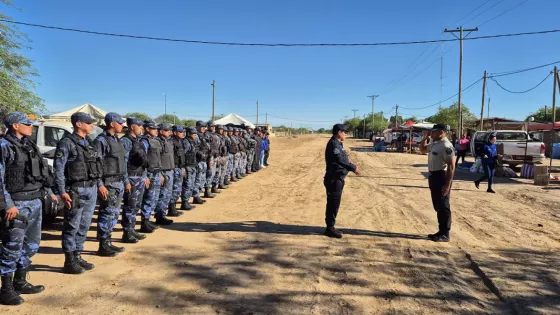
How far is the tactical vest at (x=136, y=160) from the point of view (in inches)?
211

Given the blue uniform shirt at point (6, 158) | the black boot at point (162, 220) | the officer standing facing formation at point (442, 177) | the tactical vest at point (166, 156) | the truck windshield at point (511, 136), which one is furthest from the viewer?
the truck windshield at point (511, 136)

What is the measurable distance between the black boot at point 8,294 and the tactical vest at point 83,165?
3.76 ft

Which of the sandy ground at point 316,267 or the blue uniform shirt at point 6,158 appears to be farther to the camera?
the sandy ground at point 316,267

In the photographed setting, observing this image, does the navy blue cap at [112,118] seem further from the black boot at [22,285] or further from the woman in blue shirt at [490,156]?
the woman in blue shirt at [490,156]

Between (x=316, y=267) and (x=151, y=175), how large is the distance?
3081 millimetres

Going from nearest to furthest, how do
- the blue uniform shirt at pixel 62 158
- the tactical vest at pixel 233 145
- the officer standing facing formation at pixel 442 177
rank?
the blue uniform shirt at pixel 62 158 → the officer standing facing formation at pixel 442 177 → the tactical vest at pixel 233 145

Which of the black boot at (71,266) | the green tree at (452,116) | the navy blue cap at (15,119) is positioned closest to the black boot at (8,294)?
the black boot at (71,266)

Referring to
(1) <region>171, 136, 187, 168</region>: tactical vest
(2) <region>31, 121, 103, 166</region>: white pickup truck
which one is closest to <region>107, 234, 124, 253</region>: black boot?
(1) <region>171, 136, 187, 168</region>: tactical vest

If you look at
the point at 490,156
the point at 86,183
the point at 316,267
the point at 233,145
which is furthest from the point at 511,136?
the point at 86,183

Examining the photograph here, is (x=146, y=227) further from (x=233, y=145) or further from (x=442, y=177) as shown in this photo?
(x=233, y=145)

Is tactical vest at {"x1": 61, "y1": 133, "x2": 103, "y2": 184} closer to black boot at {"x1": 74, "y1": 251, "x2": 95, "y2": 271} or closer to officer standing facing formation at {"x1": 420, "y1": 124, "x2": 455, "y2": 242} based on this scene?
black boot at {"x1": 74, "y1": 251, "x2": 95, "y2": 271}

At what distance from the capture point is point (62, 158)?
4098 mm

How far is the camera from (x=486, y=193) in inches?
400

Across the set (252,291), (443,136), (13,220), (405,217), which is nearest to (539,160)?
(405,217)
